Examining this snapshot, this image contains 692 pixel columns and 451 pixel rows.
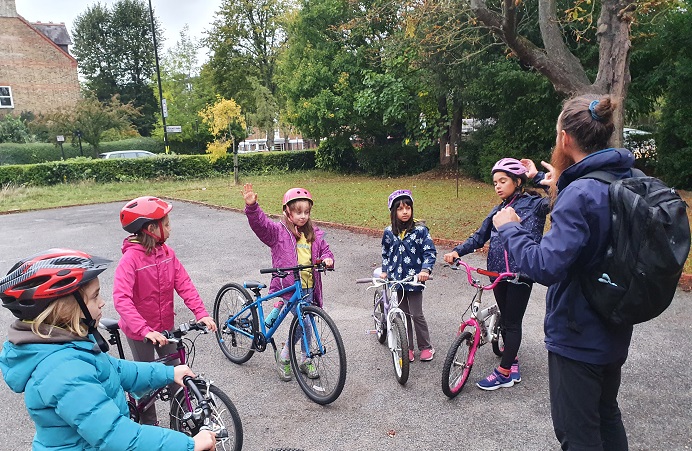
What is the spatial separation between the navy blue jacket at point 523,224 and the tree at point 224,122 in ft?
59.8

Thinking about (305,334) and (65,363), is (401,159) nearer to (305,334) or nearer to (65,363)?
(305,334)

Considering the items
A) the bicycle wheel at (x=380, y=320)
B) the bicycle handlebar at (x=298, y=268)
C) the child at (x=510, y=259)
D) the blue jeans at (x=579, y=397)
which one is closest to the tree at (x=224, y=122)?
the bicycle wheel at (x=380, y=320)

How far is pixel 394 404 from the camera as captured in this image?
3785mm

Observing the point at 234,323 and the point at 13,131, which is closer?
the point at 234,323

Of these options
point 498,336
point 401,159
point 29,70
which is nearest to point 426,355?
point 498,336

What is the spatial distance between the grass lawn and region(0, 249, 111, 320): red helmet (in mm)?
7175

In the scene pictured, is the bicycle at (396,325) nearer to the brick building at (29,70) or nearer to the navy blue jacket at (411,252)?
the navy blue jacket at (411,252)

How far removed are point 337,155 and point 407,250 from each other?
22.1 metres

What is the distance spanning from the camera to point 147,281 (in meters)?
3.22

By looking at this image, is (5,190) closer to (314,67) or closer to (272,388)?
(314,67)

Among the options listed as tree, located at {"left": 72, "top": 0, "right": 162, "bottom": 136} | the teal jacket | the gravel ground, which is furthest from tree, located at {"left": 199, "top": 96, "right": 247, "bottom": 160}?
tree, located at {"left": 72, "top": 0, "right": 162, "bottom": 136}

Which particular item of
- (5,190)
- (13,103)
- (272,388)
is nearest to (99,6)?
(13,103)

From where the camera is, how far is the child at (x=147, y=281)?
3.07m

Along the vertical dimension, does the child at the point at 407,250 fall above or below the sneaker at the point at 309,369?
above
